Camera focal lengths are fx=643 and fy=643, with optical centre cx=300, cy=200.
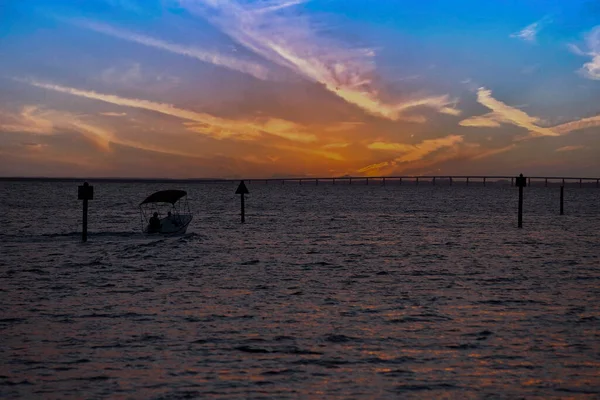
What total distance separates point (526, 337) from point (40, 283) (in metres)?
13.9

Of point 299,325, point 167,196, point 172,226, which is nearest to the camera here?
point 299,325

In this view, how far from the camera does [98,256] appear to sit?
26766 mm

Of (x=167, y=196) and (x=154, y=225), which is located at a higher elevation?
(x=167, y=196)

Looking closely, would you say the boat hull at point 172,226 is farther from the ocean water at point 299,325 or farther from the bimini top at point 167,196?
the ocean water at point 299,325

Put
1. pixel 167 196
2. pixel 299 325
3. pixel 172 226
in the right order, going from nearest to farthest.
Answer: pixel 299 325
pixel 172 226
pixel 167 196

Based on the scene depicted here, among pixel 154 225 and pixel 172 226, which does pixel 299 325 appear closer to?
pixel 172 226

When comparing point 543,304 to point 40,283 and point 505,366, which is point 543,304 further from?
point 40,283

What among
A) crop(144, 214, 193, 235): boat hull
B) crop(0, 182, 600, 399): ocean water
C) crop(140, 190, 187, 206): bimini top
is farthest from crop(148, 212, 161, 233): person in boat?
crop(0, 182, 600, 399): ocean water

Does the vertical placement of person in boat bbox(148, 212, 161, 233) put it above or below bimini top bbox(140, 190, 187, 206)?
below

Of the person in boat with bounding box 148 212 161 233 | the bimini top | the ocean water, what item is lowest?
the ocean water

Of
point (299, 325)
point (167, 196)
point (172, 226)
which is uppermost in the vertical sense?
point (167, 196)

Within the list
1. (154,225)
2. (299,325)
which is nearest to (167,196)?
(154,225)

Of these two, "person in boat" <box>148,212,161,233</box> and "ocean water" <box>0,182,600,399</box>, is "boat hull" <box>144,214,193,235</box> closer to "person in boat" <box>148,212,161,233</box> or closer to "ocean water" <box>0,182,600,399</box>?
"person in boat" <box>148,212,161,233</box>

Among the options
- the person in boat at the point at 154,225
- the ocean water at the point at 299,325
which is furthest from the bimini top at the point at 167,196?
the ocean water at the point at 299,325
